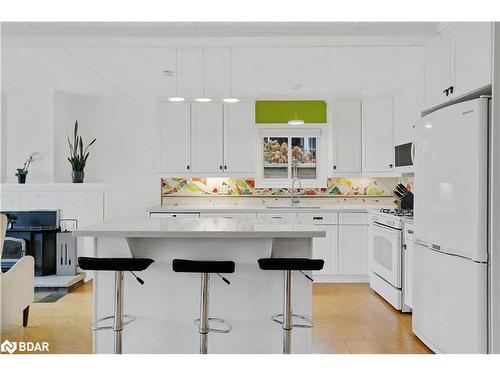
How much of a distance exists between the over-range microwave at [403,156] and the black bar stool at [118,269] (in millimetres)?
2882

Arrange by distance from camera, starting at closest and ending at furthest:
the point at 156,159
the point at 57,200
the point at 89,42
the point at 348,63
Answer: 1. the point at 89,42
2. the point at 348,63
3. the point at 57,200
4. the point at 156,159

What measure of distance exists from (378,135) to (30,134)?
4333mm

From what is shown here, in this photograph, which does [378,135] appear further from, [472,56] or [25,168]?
[25,168]

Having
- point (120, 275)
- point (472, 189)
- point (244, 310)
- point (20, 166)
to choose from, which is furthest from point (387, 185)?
point (20, 166)

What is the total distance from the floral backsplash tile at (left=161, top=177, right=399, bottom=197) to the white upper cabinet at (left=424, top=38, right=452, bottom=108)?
2.38m

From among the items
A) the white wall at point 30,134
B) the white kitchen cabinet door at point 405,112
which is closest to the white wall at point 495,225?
the white kitchen cabinet door at point 405,112

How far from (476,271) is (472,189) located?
486mm

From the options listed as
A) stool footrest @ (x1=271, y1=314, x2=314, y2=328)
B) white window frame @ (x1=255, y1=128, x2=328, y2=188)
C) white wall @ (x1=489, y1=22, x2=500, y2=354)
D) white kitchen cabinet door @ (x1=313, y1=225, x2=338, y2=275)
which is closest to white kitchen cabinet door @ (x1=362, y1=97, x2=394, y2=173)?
white window frame @ (x1=255, y1=128, x2=328, y2=188)

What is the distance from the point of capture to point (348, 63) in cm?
371

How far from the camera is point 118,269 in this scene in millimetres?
2322

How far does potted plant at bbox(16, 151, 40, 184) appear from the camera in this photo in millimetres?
4578

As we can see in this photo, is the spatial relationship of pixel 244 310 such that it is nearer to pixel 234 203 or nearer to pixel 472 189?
pixel 472 189

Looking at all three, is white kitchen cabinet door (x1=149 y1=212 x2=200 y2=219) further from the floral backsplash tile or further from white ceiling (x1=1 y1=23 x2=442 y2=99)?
white ceiling (x1=1 y1=23 x2=442 y2=99)

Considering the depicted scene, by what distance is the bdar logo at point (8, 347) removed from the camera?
2830 mm
